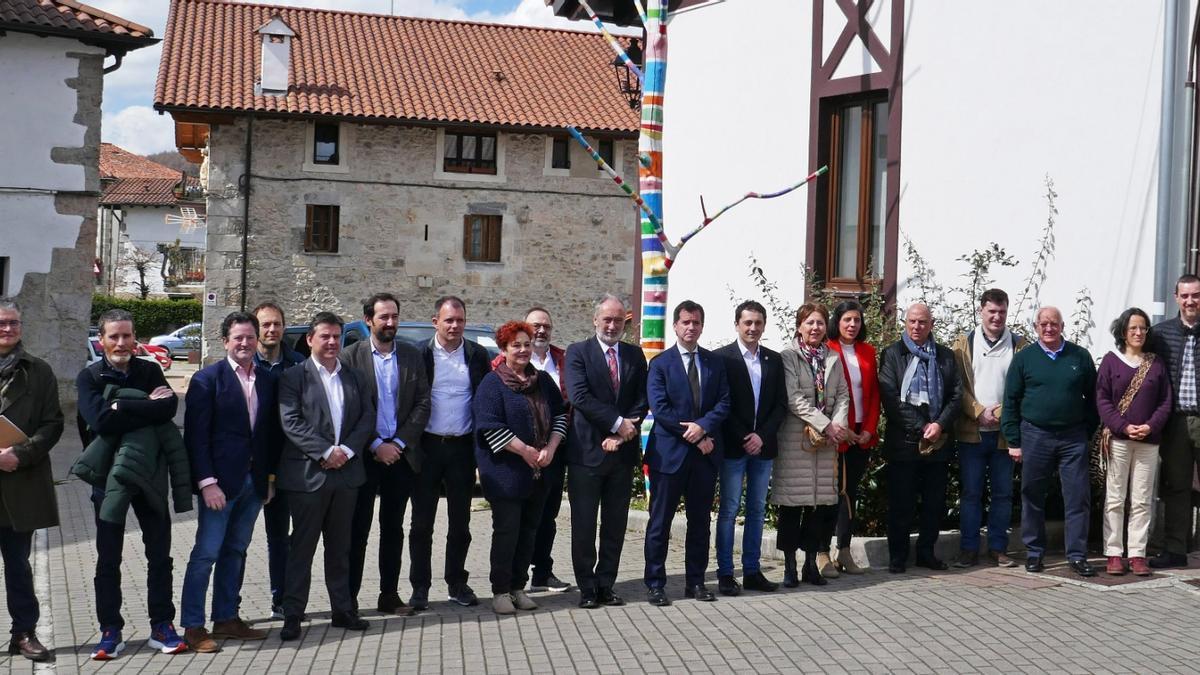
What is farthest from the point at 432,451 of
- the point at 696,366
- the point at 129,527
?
the point at 129,527

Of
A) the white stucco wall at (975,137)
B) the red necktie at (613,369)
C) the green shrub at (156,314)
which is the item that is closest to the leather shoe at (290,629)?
the red necktie at (613,369)

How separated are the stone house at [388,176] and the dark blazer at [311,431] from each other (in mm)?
25420

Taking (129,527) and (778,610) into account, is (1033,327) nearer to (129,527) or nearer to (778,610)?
(778,610)

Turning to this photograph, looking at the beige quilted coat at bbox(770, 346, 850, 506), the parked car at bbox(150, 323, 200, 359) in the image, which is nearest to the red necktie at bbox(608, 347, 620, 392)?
the beige quilted coat at bbox(770, 346, 850, 506)

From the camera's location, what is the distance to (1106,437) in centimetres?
887

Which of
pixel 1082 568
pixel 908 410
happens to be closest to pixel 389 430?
pixel 908 410

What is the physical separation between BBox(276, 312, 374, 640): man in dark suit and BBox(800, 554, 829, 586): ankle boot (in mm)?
2917

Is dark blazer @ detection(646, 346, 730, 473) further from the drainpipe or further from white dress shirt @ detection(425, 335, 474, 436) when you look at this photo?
the drainpipe

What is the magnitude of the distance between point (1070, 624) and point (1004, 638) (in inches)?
22.0

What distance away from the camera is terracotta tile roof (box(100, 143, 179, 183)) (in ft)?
276

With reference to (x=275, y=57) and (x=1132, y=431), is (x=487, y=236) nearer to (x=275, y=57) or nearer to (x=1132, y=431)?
(x=275, y=57)

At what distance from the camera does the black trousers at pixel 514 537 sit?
310 inches

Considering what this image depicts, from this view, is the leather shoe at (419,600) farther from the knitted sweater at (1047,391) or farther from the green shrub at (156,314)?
the green shrub at (156,314)

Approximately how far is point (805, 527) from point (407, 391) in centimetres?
279
